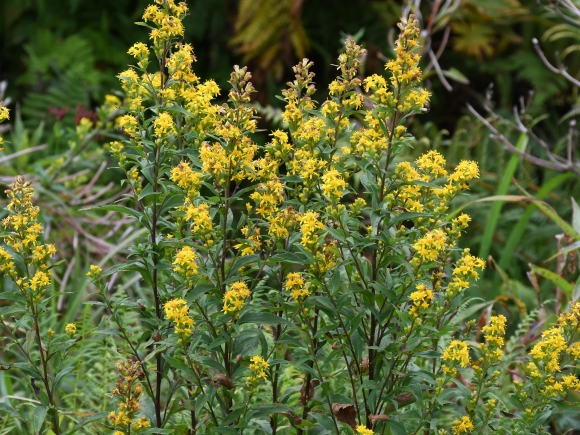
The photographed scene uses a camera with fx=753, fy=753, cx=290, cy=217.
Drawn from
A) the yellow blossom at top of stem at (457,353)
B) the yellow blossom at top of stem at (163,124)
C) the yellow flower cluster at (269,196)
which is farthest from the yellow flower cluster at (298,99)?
the yellow blossom at top of stem at (457,353)

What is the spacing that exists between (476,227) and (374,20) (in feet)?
6.28

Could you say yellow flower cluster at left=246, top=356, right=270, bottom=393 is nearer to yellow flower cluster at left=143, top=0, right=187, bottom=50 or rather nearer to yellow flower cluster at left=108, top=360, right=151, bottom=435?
yellow flower cluster at left=108, top=360, right=151, bottom=435

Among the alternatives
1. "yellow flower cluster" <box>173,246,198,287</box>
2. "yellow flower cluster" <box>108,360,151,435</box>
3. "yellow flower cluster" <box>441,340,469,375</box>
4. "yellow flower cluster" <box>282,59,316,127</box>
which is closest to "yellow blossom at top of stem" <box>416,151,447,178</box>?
"yellow flower cluster" <box>282,59,316,127</box>

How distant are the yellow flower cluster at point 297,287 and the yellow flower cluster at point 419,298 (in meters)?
0.25

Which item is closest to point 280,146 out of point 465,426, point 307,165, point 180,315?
point 307,165

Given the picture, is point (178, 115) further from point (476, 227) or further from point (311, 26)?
point (311, 26)

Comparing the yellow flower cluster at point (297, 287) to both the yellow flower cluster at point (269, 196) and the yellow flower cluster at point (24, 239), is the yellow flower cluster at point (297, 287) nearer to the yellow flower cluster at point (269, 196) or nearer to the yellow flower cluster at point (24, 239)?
the yellow flower cluster at point (269, 196)

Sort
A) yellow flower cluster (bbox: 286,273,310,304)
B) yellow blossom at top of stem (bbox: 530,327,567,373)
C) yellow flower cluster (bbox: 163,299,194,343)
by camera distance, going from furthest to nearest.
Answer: yellow blossom at top of stem (bbox: 530,327,567,373) → yellow flower cluster (bbox: 286,273,310,304) → yellow flower cluster (bbox: 163,299,194,343)

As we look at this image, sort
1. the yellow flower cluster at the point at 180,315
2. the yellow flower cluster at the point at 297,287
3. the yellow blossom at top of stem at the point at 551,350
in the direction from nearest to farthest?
the yellow flower cluster at the point at 180,315, the yellow flower cluster at the point at 297,287, the yellow blossom at top of stem at the point at 551,350

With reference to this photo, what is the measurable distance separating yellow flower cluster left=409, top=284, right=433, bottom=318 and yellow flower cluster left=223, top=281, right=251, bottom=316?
1.24ft

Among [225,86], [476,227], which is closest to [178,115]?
[476,227]

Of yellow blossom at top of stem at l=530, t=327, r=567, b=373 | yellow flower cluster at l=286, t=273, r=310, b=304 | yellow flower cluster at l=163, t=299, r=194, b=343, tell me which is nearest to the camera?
yellow flower cluster at l=163, t=299, r=194, b=343

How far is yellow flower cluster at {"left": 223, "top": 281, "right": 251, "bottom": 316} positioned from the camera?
1700 millimetres

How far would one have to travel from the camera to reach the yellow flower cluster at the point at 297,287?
1.76m
